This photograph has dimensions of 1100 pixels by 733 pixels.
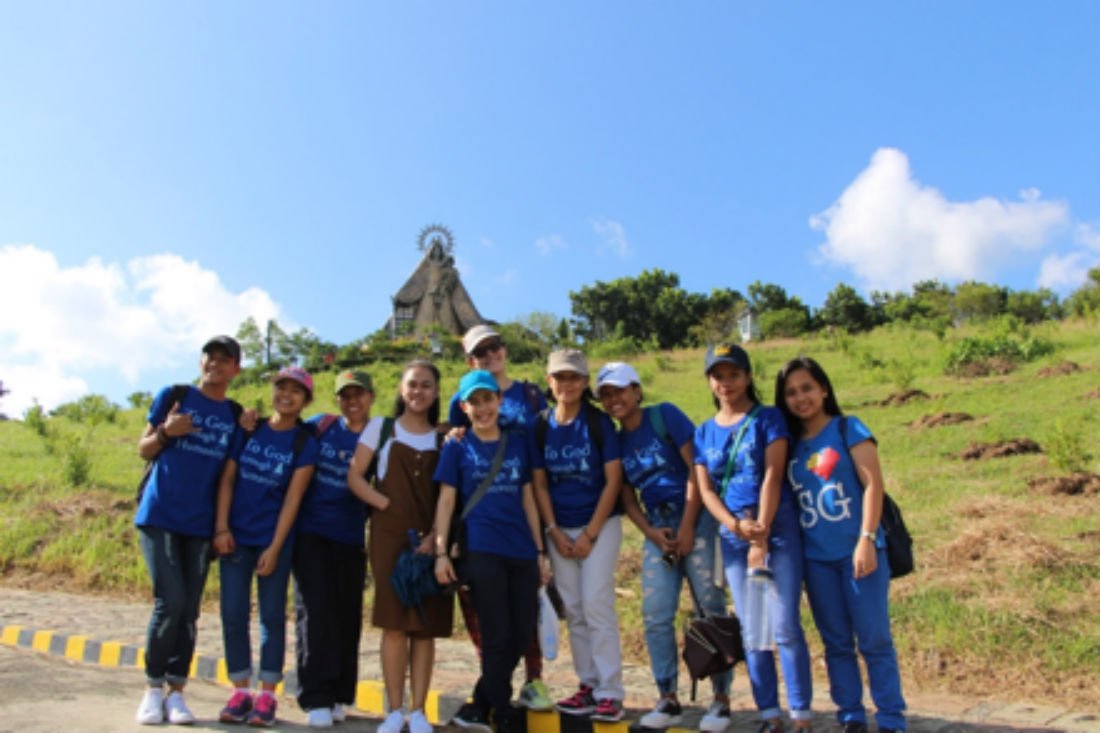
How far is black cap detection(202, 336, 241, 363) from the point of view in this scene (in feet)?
15.7

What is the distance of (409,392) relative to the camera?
4.63m

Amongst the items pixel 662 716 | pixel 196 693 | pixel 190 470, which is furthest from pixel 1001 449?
pixel 190 470

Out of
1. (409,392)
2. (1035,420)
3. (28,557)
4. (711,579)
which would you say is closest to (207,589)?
(28,557)

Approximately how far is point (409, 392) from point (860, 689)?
2.58 m

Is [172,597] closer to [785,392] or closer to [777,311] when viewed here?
[785,392]

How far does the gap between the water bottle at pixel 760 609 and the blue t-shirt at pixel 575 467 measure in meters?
0.91

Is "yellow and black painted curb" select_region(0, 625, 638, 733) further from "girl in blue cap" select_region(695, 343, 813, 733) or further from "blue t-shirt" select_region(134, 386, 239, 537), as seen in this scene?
"blue t-shirt" select_region(134, 386, 239, 537)

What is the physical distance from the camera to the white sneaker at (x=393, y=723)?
4.19 meters

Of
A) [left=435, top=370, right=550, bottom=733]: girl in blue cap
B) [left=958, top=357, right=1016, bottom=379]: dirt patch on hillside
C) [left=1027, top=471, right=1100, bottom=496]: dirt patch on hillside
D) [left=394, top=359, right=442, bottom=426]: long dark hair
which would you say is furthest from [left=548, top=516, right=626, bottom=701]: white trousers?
[left=958, top=357, right=1016, bottom=379]: dirt patch on hillside

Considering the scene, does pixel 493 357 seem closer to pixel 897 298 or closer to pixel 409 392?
pixel 409 392

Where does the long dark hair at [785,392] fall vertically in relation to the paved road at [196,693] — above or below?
above

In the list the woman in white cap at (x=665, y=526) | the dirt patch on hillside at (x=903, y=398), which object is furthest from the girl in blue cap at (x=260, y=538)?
the dirt patch on hillside at (x=903, y=398)

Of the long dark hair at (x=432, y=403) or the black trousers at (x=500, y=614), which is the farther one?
the long dark hair at (x=432, y=403)

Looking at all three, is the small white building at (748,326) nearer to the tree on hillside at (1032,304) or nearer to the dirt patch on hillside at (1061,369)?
the tree on hillside at (1032,304)
